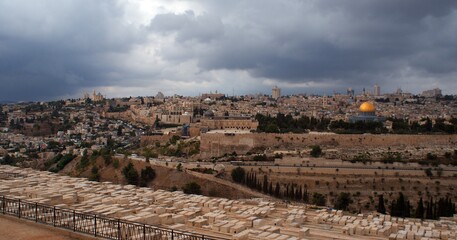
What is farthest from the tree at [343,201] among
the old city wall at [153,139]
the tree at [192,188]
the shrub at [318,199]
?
the old city wall at [153,139]

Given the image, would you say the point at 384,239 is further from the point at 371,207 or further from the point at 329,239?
the point at 371,207

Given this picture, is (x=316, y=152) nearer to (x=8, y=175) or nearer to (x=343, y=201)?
(x=343, y=201)

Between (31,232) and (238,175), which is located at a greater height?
(31,232)

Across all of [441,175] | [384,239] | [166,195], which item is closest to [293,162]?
[441,175]

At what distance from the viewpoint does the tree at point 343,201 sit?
1214 inches

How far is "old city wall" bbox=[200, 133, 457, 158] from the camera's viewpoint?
144 feet

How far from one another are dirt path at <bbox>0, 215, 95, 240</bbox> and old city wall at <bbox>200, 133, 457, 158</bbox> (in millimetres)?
36254

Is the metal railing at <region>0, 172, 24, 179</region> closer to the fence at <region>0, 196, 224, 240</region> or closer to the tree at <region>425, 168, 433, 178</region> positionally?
the fence at <region>0, 196, 224, 240</region>

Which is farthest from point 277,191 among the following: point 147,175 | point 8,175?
point 8,175

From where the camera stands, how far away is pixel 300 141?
152ft

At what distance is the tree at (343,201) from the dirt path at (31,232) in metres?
23.0

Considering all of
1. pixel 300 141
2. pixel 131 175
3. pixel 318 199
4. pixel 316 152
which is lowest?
pixel 318 199

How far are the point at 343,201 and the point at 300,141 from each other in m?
15.5

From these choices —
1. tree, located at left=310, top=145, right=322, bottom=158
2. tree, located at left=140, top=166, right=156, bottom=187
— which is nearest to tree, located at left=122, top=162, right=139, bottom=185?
tree, located at left=140, top=166, right=156, bottom=187
